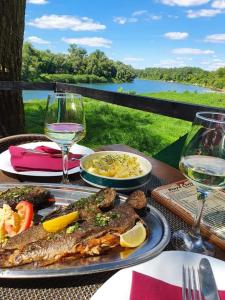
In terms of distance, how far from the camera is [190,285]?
0.70 metres

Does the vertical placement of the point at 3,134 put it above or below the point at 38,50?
below

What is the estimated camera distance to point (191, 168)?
93cm

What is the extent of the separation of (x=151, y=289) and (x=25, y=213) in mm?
417

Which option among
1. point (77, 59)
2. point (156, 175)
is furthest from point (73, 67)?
point (156, 175)

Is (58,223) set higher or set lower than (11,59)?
lower

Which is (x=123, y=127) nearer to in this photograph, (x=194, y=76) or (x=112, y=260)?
(x=112, y=260)

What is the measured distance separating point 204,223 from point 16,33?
3187mm

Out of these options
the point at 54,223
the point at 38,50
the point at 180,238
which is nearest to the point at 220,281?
the point at 180,238

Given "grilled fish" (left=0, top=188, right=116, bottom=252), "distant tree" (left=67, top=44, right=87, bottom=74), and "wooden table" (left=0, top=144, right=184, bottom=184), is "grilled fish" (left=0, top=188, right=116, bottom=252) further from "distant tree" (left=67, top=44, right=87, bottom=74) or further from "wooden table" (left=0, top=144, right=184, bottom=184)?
"distant tree" (left=67, top=44, right=87, bottom=74)

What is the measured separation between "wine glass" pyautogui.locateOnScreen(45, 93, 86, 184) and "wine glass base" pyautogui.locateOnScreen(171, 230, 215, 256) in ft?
1.67

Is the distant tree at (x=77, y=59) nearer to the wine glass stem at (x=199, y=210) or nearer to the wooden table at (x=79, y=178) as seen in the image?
the wooden table at (x=79, y=178)

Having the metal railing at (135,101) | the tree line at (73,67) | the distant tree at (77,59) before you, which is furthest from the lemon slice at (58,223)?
the distant tree at (77,59)

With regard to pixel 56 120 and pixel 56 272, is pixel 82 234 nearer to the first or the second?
pixel 56 272

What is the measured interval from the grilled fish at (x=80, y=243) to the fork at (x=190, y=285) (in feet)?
0.60
